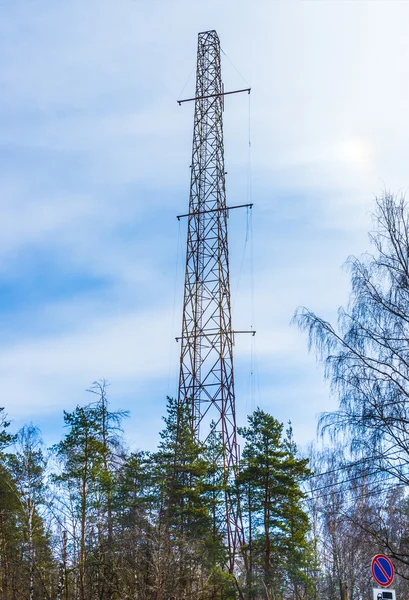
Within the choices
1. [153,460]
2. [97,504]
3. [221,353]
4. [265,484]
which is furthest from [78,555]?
[221,353]

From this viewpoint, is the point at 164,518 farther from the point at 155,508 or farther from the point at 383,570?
the point at 383,570

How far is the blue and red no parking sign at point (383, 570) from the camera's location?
13844 millimetres

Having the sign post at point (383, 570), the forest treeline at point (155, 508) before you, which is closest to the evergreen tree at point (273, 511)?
the forest treeline at point (155, 508)

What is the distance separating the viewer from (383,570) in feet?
45.5

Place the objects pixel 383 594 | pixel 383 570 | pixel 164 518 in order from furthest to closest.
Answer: pixel 164 518
pixel 383 570
pixel 383 594

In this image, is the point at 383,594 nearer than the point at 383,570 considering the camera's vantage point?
Yes

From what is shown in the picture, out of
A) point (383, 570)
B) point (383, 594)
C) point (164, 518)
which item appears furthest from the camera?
point (164, 518)

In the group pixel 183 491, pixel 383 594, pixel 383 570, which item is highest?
pixel 183 491

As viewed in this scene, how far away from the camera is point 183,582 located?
26.6 m

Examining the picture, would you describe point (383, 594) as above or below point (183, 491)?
below

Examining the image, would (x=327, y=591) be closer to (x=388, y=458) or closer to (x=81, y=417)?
(x=81, y=417)

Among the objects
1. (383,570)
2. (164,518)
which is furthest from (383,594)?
(164,518)

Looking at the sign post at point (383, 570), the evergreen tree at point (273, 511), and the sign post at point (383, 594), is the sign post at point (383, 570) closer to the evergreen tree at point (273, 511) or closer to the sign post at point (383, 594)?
the sign post at point (383, 594)

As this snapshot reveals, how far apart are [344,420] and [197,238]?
86.3ft
